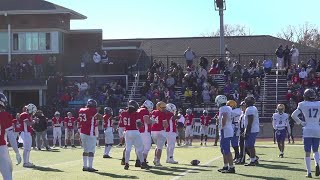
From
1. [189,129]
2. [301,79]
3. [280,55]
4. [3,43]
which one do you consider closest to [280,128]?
[189,129]

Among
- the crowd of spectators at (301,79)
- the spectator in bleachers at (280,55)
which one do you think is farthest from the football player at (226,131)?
the spectator in bleachers at (280,55)

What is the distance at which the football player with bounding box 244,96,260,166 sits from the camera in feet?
59.2

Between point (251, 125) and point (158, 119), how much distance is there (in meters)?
2.82

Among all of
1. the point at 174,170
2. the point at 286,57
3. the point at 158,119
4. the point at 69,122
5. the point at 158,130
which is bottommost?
the point at 174,170

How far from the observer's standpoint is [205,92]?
1581 inches

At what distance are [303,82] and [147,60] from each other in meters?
13.3

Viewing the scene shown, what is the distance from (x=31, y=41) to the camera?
47031 millimetres

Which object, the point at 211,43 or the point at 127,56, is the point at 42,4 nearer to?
the point at 127,56

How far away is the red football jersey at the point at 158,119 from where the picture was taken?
19.1 metres

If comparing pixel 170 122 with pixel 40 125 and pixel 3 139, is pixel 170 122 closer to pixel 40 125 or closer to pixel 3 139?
pixel 3 139

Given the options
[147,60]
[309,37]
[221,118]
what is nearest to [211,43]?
[147,60]

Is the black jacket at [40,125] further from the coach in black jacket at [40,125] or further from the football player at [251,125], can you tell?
the football player at [251,125]

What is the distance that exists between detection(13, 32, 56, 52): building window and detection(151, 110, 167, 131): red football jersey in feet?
94.4

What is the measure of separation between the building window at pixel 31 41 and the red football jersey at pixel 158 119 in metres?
28.8
